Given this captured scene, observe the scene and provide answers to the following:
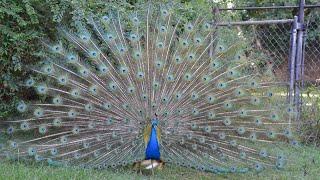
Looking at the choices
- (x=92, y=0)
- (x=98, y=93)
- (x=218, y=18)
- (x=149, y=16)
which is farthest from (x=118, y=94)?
(x=218, y=18)

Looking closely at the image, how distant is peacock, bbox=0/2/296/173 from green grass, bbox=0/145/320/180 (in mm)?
103

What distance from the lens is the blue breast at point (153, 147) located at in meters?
5.14

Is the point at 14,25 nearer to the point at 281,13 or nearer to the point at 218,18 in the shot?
the point at 218,18

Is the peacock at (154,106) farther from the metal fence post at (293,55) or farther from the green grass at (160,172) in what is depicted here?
the metal fence post at (293,55)

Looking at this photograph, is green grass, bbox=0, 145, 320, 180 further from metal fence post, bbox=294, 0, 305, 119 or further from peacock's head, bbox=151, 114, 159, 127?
metal fence post, bbox=294, 0, 305, 119

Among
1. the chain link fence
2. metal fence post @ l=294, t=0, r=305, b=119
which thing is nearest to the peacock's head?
the chain link fence

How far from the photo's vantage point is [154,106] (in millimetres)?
5391

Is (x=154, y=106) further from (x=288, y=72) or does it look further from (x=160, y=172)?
(x=288, y=72)

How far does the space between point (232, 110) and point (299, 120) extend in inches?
56.1

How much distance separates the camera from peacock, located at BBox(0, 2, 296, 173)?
5281mm

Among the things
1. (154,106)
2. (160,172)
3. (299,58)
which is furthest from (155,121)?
(299,58)

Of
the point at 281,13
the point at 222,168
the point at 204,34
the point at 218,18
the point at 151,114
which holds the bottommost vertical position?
the point at 222,168

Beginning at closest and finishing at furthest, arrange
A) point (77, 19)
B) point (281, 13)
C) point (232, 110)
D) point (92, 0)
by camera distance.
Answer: point (232, 110) → point (77, 19) → point (92, 0) → point (281, 13)

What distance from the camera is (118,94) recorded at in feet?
17.9
